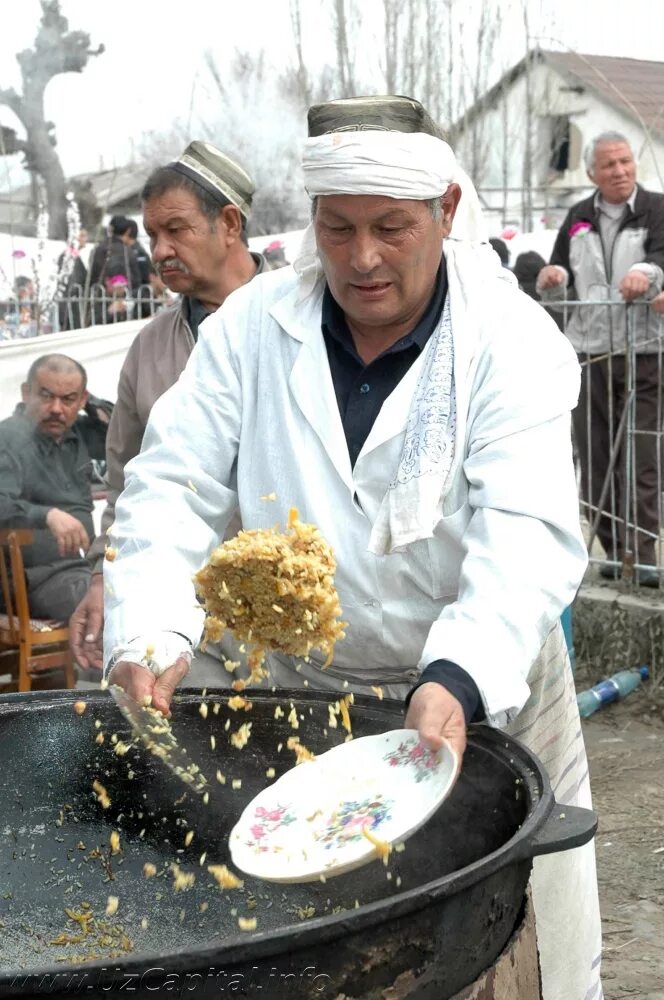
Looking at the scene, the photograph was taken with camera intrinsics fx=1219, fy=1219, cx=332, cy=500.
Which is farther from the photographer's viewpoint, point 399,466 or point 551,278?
point 551,278

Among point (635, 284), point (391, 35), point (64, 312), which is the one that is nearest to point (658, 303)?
point (635, 284)

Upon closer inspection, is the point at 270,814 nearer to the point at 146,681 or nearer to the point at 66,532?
the point at 146,681

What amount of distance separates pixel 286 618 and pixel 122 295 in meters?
6.78

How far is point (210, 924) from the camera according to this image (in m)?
2.07

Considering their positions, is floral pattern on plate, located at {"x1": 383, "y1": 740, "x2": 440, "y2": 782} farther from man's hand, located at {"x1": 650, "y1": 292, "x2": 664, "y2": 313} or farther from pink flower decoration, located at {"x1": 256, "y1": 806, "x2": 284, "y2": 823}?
man's hand, located at {"x1": 650, "y1": 292, "x2": 664, "y2": 313}

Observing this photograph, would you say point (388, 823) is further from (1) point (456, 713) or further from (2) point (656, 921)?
(2) point (656, 921)

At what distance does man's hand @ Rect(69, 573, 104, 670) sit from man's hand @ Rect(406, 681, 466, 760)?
1397 mm

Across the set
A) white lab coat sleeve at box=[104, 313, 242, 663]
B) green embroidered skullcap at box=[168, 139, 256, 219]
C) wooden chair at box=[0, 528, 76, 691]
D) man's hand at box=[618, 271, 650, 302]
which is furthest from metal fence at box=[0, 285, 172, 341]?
white lab coat sleeve at box=[104, 313, 242, 663]

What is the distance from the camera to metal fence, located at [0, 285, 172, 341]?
6985 millimetres

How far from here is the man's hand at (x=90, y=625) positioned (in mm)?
3008

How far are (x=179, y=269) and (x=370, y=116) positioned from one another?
1391 millimetres

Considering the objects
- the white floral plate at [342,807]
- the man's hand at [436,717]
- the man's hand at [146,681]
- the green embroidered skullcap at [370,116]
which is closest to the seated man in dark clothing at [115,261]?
the green embroidered skullcap at [370,116]

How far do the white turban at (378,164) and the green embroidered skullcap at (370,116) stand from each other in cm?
2

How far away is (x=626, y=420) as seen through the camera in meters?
5.84
